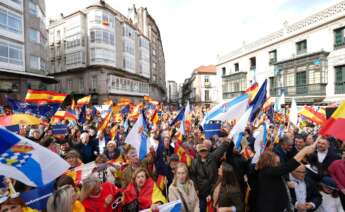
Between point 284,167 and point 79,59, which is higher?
point 79,59

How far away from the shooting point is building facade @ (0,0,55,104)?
20641 mm

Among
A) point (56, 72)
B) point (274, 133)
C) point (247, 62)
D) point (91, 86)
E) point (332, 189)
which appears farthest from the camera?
point (56, 72)

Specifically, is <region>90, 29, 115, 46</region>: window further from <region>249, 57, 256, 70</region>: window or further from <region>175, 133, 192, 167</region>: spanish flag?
<region>175, 133, 192, 167</region>: spanish flag

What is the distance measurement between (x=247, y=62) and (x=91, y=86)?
2311 cm

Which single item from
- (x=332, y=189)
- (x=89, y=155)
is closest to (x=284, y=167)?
(x=332, y=189)

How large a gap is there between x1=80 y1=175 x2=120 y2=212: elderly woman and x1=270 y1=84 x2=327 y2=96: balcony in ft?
78.1

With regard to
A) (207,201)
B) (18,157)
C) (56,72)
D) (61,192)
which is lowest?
(207,201)

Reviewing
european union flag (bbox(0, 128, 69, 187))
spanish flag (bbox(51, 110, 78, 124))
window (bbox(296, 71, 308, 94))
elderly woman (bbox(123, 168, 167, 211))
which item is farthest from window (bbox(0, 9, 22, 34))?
window (bbox(296, 71, 308, 94))

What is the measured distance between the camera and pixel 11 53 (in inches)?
844

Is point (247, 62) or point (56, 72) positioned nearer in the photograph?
point (247, 62)

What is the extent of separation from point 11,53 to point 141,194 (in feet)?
77.8

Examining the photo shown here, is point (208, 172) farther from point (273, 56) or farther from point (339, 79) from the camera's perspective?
point (273, 56)

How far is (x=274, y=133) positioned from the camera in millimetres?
8562

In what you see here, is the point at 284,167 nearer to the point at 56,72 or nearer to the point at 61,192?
the point at 61,192
